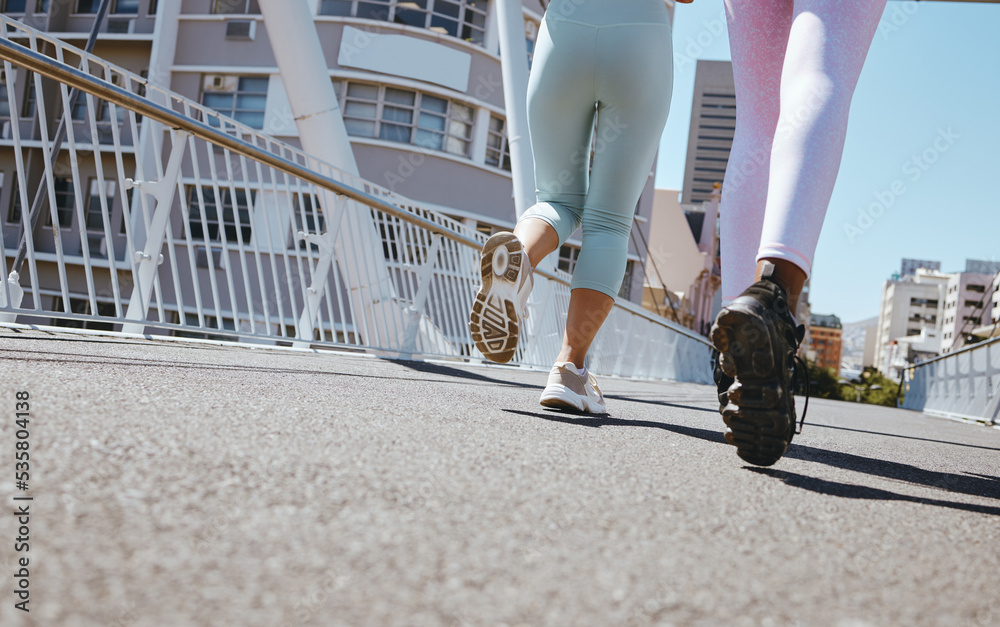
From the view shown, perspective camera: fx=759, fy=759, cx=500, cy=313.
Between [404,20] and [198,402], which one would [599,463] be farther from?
[404,20]

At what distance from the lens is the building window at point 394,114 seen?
20219mm

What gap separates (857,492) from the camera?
4.66 feet

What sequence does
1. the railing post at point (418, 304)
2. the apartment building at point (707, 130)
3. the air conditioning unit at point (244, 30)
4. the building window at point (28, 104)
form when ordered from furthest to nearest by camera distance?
the apartment building at point (707, 130), the building window at point (28, 104), the air conditioning unit at point (244, 30), the railing post at point (418, 304)

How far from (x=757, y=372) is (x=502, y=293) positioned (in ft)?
3.07

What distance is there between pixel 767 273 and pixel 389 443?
86cm

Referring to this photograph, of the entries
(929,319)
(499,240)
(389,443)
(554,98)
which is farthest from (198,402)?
(929,319)

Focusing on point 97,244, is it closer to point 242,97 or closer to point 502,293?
point 242,97

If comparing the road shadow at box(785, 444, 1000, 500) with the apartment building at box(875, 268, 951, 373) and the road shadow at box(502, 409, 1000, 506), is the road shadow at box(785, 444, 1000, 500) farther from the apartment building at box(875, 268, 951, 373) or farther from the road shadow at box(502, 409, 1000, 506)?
the apartment building at box(875, 268, 951, 373)

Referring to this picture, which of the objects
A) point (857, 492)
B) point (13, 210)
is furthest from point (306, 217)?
point (13, 210)

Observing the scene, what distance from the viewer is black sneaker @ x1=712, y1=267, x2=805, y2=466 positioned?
144cm

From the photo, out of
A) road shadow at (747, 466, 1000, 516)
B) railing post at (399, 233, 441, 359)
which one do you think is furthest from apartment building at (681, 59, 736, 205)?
road shadow at (747, 466, 1000, 516)

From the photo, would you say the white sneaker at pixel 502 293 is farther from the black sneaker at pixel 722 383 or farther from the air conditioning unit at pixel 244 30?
the air conditioning unit at pixel 244 30

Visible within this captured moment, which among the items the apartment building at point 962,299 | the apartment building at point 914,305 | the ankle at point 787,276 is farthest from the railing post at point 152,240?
the apartment building at point 914,305

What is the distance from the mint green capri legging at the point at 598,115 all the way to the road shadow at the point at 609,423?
44cm
